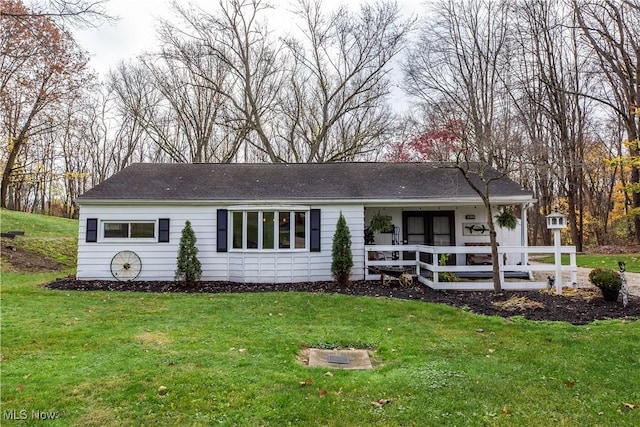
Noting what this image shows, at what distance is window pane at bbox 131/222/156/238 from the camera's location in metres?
10.9

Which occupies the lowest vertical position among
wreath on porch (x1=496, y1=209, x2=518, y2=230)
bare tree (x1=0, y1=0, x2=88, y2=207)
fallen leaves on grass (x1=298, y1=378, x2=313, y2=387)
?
fallen leaves on grass (x1=298, y1=378, x2=313, y2=387)

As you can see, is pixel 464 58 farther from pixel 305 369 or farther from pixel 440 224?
pixel 305 369

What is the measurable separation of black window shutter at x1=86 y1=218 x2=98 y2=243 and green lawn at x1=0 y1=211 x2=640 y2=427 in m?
3.63

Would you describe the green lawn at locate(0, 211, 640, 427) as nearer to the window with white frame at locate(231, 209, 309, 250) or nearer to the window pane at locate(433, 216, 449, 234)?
the window with white frame at locate(231, 209, 309, 250)

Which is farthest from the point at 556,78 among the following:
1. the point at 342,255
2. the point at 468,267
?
the point at 342,255

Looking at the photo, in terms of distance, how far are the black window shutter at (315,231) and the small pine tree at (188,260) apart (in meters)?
3.18

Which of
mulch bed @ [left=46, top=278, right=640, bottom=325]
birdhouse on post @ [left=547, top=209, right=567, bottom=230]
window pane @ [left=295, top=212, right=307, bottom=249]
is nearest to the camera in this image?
mulch bed @ [left=46, top=278, right=640, bottom=325]

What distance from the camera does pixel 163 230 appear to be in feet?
35.7

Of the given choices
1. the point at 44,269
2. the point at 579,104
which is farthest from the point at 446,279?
the point at 579,104

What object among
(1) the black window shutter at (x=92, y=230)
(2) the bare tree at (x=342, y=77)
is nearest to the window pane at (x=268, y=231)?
(1) the black window shutter at (x=92, y=230)

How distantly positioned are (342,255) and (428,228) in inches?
146

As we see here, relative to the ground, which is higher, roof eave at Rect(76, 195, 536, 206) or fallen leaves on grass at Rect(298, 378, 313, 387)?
roof eave at Rect(76, 195, 536, 206)

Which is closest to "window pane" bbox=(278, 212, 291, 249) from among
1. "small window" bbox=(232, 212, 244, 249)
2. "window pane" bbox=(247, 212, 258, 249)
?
"window pane" bbox=(247, 212, 258, 249)

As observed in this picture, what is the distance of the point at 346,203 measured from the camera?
11.1 m
